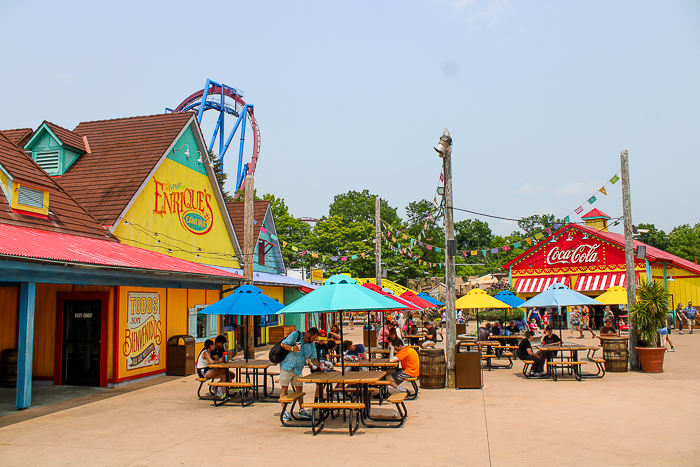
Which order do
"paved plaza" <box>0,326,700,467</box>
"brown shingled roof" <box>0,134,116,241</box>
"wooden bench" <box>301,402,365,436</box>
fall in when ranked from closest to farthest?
"paved plaza" <box>0,326,700,467</box>, "wooden bench" <box>301,402,365,436</box>, "brown shingled roof" <box>0,134,116,241</box>

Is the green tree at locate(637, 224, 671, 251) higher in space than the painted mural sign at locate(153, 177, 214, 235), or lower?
higher

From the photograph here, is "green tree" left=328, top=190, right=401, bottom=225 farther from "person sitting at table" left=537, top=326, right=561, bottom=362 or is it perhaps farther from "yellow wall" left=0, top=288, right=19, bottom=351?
"yellow wall" left=0, top=288, right=19, bottom=351

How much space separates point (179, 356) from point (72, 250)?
488 cm

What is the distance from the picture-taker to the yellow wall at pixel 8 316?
44.1 ft

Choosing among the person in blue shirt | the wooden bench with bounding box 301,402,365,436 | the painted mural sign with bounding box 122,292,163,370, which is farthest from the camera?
the painted mural sign with bounding box 122,292,163,370

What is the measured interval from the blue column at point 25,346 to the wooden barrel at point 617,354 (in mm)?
13603

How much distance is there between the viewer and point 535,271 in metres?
36.1

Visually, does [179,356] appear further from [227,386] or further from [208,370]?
[227,386]

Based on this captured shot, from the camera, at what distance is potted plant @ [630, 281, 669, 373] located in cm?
1417

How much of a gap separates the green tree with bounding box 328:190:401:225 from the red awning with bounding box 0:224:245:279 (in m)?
51.8

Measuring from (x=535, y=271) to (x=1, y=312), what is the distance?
101 feet

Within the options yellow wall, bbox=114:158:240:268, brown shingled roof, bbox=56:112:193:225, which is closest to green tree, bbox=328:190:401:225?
yellow wall, bbox=114:158:240:268

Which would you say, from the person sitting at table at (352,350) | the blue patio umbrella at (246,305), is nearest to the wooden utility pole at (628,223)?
the person sitting at table at (352,350)

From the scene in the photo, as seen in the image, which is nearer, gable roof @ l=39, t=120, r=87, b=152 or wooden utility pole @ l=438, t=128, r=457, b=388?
Result: wooden utility pole @ l=438, t=128, r=457, b=388
